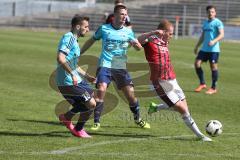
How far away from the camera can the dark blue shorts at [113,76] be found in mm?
9823

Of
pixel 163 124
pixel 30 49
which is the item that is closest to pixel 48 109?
pixel 163 124

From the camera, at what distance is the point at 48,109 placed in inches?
467

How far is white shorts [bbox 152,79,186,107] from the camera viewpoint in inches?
363

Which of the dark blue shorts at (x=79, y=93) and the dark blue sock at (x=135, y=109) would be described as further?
the dark blue sock at (x=135, y=109)

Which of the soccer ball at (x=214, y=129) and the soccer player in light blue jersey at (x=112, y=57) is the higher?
the soccer player in light blue jersey at (x=112, y=57)

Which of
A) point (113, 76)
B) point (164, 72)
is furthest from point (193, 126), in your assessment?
point (113, 76)

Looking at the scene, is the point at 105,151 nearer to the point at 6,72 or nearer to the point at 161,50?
the point at 161,50

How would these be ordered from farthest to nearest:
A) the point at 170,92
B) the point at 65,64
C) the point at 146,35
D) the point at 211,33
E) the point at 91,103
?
the point at 211,33 → the point at 146,35 → the point at 170,92 → the point at 91,103 → the point at 65,64

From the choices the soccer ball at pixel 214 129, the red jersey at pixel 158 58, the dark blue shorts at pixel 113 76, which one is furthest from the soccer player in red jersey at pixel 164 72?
the dark blue shorts at pixel 113 76

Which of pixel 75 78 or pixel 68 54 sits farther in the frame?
pixel 68 54

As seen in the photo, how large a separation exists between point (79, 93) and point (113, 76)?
1.14 metres

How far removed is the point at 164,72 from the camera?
942 centimetres

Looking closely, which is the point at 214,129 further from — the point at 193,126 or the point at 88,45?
the point at 88,45

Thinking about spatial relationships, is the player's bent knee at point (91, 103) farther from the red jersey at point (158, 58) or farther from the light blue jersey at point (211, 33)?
the light blue jersey at point (211, 33)
